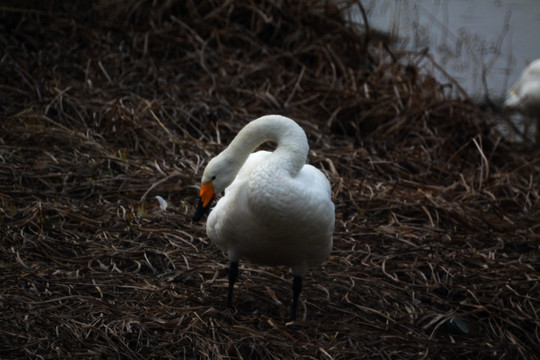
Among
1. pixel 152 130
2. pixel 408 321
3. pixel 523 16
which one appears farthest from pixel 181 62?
pixel 523 16

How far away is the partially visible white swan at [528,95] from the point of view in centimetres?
783

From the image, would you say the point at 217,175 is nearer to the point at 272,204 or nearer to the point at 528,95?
the point at 272,204

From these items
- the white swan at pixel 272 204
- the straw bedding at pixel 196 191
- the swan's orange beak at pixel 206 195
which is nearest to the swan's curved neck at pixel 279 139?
the white swan at pixel 272 204

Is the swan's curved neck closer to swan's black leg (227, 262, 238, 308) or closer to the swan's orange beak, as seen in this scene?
the swan's orange beak

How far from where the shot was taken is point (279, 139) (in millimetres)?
3199

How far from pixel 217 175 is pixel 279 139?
0.32m

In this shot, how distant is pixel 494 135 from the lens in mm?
6629

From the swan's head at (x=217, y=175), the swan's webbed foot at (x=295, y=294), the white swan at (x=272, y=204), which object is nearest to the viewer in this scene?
the white swan at (x=272, y=204)

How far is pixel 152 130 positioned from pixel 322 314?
2331 mm

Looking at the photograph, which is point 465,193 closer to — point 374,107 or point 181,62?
point 374,107

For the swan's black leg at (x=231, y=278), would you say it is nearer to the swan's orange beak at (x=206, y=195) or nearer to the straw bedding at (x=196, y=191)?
the straw bedding at (x=196, y=191)

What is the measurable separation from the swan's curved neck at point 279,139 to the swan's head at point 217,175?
0.04 m

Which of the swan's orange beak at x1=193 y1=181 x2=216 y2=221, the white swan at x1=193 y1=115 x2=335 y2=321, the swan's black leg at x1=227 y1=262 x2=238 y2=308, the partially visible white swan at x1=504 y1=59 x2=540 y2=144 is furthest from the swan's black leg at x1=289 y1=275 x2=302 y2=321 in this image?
the partially visible white swan at x1=504 y1=59 x2=540 y2=144

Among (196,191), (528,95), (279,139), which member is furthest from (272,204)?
(528,95)
